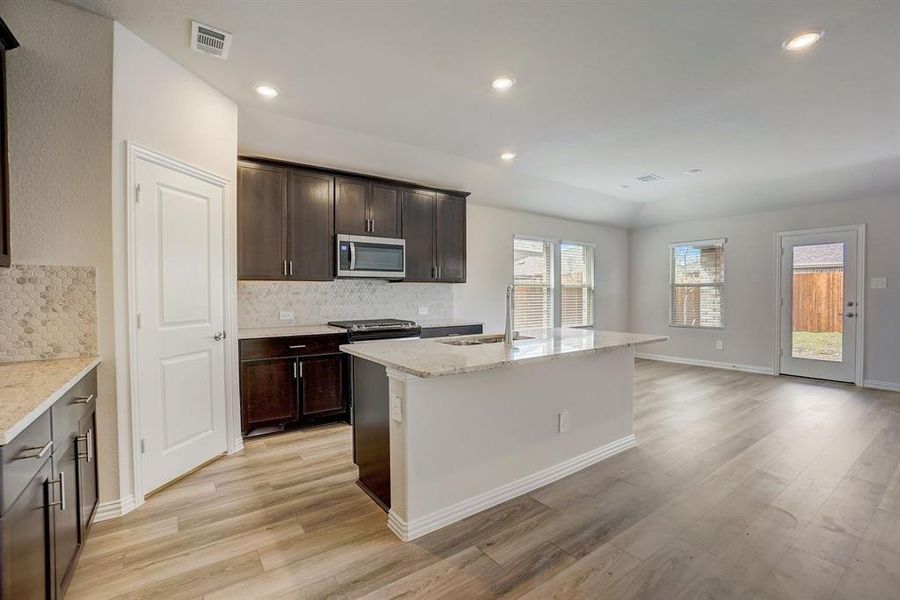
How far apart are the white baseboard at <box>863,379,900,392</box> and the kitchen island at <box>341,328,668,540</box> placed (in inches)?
171

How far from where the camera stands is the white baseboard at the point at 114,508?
2209 mm

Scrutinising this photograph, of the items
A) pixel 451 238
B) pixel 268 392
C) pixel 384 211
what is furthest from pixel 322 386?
pixel 451 238

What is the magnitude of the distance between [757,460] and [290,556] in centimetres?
317

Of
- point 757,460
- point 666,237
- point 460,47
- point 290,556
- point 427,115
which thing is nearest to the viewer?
point 290,556

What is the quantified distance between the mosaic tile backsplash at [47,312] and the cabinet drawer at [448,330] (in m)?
2.75

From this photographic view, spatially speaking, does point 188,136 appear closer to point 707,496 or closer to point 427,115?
point 427,115

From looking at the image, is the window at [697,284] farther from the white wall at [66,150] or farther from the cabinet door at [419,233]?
the white wall at [66,150]

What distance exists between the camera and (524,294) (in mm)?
6102

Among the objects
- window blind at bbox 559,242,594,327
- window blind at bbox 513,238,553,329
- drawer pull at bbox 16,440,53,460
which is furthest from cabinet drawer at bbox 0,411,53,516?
window blind at bbox 559,242,594,327

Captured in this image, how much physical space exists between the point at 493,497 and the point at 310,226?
2823 millimetres

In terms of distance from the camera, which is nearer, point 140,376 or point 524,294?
point 140,376

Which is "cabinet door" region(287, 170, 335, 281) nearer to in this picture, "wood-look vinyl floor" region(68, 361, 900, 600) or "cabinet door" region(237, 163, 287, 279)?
"cabinet door" region(237, 163, 287, 279)

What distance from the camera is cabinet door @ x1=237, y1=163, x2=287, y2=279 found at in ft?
11.6

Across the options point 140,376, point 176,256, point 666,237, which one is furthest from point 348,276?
point 666,237
